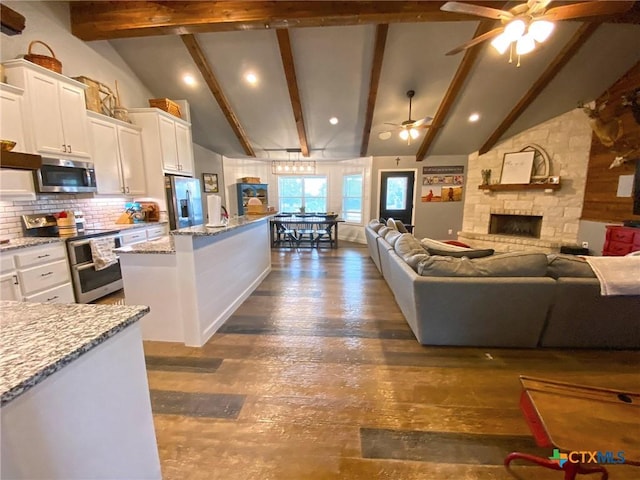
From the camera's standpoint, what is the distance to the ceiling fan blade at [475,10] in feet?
7.02

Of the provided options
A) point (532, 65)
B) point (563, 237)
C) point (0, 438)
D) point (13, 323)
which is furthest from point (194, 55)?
point (563, 237)

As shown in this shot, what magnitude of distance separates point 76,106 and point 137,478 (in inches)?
149

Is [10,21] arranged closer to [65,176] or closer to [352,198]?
[65,176]

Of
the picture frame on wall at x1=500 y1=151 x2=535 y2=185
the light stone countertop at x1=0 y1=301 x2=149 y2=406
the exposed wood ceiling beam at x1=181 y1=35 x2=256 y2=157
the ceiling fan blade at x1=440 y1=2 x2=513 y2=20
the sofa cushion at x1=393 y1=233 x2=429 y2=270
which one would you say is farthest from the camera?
the picture frame on wall at x1=500 y1=151 x2=535 y2=185

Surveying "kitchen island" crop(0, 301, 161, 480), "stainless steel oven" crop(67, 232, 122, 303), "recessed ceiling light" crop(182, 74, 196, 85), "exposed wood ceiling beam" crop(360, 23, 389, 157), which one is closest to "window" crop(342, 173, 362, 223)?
"exposed wood ceiling beam" crop(360, 23, 389, 157)

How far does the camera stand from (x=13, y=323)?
824 millimetres

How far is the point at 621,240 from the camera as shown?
3949 mm

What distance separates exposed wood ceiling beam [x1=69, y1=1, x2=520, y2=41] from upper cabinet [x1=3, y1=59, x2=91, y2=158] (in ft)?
3.23

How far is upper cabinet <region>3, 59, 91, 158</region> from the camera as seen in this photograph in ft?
8.54

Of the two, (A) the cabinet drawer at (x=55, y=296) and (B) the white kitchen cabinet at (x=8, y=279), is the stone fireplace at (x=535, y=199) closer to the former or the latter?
(A) the cabinet drawer at (x=55, y=296)

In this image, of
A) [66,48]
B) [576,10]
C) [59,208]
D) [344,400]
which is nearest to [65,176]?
[59,208]

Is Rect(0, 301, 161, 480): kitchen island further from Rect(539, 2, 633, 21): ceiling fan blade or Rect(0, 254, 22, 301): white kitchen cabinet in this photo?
Rect(539, 2, 633, 21): ceiling fan blade

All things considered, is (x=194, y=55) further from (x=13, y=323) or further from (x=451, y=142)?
(x=451, y=142)

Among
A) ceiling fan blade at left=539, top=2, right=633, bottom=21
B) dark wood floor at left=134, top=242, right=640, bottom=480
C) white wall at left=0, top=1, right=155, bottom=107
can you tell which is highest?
white wall at left=0, top=1, right=155, bottom=107
